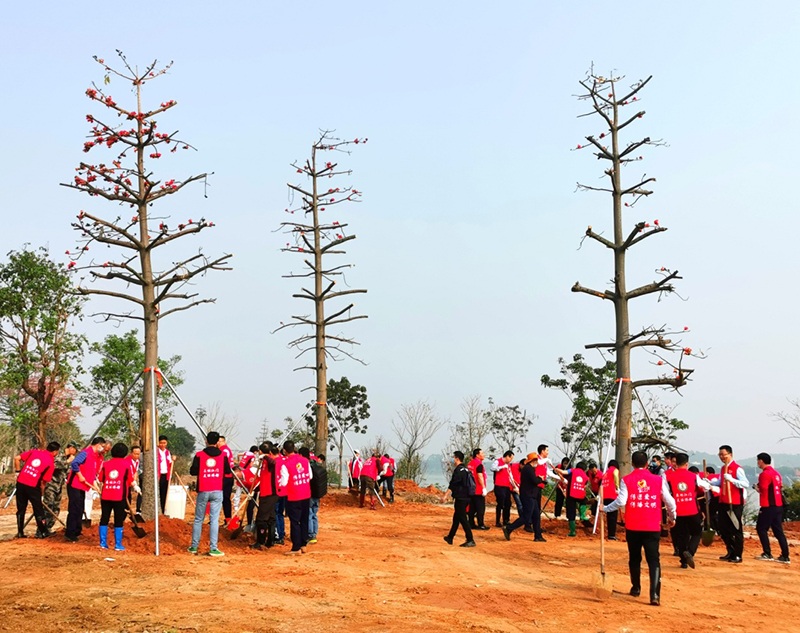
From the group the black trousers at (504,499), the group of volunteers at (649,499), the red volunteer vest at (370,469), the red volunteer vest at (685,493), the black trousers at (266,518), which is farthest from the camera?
the red volunteer vest at (370,469)

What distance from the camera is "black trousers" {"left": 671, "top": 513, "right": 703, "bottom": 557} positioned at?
11703mm

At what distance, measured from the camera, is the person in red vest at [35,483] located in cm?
1202

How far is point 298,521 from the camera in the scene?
38.8 ft

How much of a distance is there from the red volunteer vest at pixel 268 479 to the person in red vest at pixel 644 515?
227 inches

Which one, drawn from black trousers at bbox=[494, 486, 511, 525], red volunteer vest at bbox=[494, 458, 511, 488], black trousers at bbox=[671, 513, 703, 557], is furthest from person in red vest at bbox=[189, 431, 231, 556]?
black trousers at bbox=[671, 513, 703, 557]

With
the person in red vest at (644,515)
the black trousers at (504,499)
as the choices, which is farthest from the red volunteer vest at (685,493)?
the black trousers at (504,499)

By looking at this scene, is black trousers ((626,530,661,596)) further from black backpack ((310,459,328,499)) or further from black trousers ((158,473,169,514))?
black trousers ((158,473,169,514))

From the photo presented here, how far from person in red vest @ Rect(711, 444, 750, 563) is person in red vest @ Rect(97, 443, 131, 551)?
10035mm

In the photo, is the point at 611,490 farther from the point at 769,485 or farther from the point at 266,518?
the point at 266,518

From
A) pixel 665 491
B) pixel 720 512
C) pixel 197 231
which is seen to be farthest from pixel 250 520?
pixel 720 512

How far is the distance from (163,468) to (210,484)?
15.1 feet

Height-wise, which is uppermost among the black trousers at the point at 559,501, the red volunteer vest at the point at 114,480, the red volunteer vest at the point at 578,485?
the red volunteer vest at the point at 114,480

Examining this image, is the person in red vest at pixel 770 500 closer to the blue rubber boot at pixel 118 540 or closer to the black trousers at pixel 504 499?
the black trousers at pixel 504 499

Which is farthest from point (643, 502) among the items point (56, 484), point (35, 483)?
point (56, 484)
